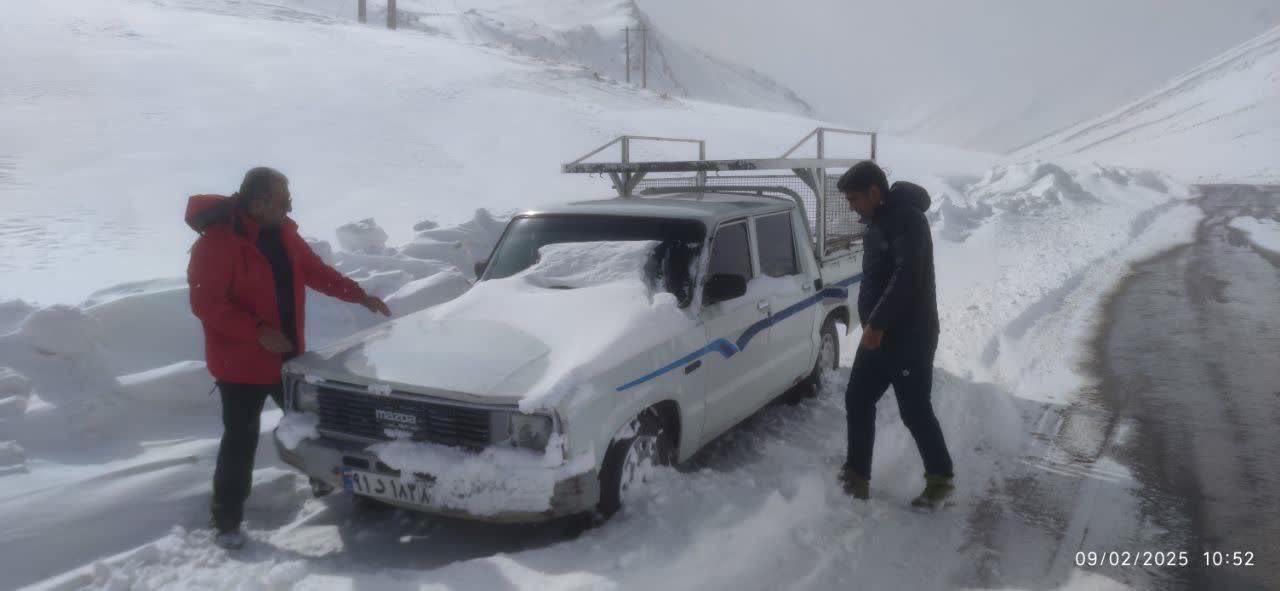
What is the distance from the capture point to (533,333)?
411 centimetres

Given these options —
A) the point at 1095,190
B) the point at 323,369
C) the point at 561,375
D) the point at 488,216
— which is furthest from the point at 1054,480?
the point at 1095,190

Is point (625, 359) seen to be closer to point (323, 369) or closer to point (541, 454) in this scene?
point (541, 454)

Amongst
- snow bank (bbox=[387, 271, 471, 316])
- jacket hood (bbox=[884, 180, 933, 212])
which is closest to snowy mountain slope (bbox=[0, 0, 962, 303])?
snow bank (bbox=[387, 271, 471, 316])

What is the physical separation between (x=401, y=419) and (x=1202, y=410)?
527 centimetres

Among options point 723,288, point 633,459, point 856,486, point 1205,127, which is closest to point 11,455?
point 633,459

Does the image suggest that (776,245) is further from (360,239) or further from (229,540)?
(360,239)

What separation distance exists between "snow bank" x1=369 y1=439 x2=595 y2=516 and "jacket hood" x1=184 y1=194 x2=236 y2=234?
1.36m

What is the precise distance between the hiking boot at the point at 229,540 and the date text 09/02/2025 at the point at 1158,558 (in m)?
3.71

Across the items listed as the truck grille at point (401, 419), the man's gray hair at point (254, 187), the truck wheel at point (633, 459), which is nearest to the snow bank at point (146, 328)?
the man's gray hair at point (254, 187)

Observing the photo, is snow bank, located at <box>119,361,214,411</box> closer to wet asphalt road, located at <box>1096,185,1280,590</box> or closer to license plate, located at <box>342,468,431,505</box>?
license plate, located at <box>342,468,431,505</box>

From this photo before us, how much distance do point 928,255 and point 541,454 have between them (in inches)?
82.8

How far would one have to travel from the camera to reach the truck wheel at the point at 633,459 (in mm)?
3777

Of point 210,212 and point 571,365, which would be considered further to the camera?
point 210,212

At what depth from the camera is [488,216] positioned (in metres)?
9.96
